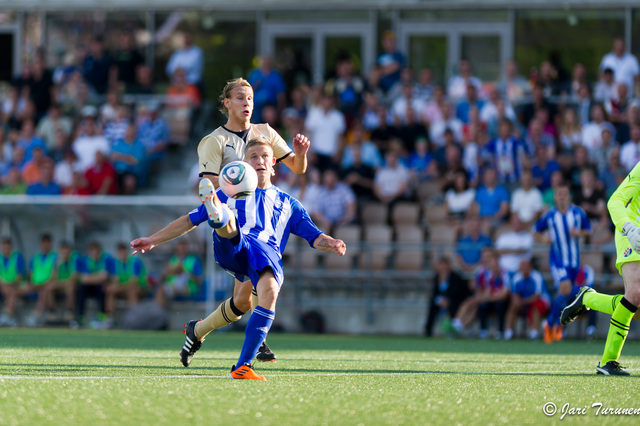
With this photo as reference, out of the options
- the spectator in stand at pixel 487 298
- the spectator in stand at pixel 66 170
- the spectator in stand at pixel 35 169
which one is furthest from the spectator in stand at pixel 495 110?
the spectator in stand at pixel 35 169

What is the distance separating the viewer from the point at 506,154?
15.4m

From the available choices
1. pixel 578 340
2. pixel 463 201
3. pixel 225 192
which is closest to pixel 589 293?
pixel 225 192

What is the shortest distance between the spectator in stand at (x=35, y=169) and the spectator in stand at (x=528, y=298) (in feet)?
26.7

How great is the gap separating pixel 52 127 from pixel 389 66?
20.7ft

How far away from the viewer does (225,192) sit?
228 inches

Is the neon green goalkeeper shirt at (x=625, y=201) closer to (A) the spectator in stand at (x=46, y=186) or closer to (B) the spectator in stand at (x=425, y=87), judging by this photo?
(B) the spectator in stand at (x=425, y=87)

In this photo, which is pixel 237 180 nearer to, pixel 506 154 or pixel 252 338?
pixel 252 338

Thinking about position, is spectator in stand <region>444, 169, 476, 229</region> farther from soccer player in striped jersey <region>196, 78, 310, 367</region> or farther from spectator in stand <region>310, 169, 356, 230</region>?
soccer player in striped jersey <region>196, 78, 310, 367</region>

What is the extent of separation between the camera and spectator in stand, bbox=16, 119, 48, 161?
17.6 meters

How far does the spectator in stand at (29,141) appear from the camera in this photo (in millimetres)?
17617

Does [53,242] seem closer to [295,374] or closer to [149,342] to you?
[149,342]

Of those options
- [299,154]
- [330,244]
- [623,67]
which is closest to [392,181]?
[623,67]

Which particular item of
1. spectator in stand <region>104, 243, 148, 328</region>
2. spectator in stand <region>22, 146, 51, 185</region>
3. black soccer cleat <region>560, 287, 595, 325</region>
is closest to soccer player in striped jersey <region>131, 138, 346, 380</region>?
black soccer cleat <region>560, 287, 595, 325</region>

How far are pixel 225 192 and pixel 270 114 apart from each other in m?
11.2
